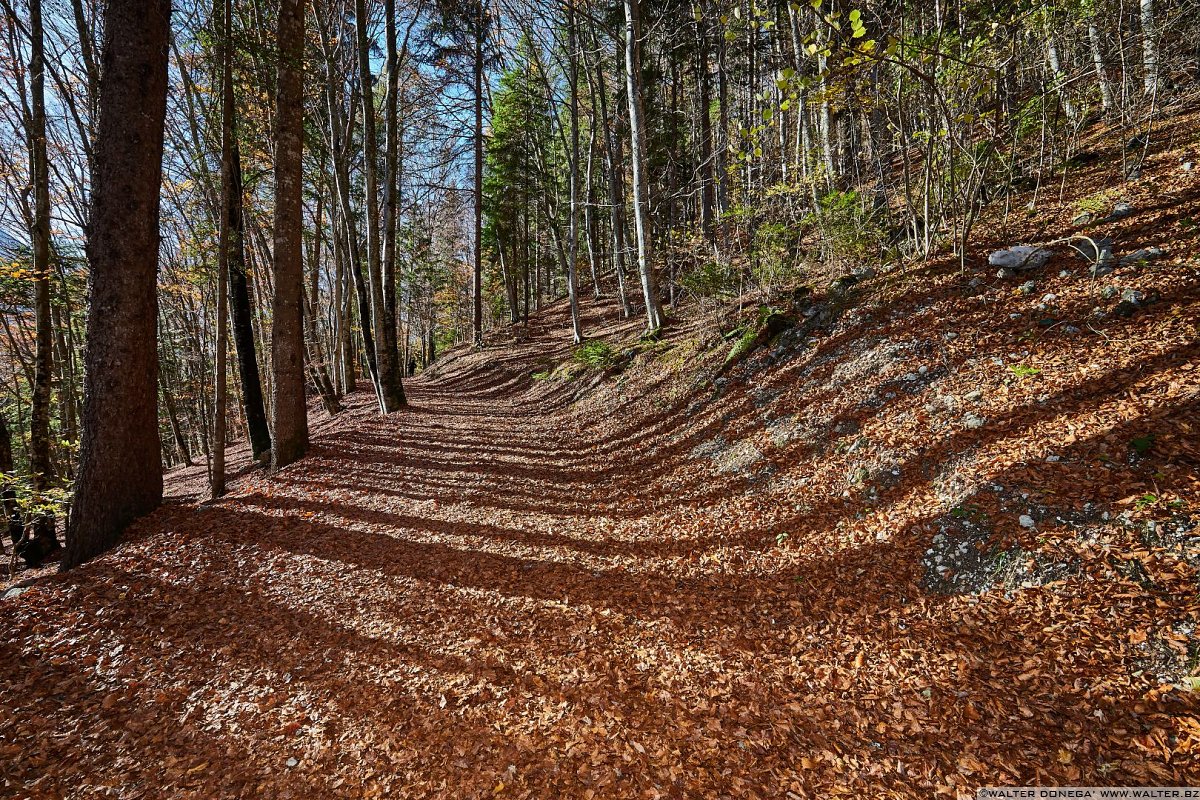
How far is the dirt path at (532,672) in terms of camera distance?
2.29m

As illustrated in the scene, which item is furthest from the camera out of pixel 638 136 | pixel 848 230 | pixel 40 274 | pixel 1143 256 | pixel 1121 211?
pixel 638 136

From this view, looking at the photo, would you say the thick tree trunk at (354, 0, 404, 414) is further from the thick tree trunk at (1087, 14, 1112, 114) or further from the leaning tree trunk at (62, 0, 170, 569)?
the thick tree trunk at (1087, 14, 1112, 114)

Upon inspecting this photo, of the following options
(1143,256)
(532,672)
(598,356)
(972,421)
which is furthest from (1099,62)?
(532,672)

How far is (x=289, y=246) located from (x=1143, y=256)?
10.2 metres

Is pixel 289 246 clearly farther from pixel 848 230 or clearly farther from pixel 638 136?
pixel 848 230

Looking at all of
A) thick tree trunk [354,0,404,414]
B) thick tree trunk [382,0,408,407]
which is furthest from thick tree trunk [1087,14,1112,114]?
thick tree trunk [354,0,404,414]

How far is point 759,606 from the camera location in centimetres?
351

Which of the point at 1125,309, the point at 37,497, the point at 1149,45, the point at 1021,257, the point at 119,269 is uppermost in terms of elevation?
the point at 1149,45

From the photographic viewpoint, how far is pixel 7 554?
7590mm

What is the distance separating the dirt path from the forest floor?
0.02 meters

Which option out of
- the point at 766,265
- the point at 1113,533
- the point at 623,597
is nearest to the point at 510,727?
the point at 623,597

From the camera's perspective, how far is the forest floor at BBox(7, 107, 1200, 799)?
2.31 m

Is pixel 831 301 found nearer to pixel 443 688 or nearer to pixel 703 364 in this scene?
pixel 703 364

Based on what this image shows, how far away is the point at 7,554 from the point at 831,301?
13.9m
